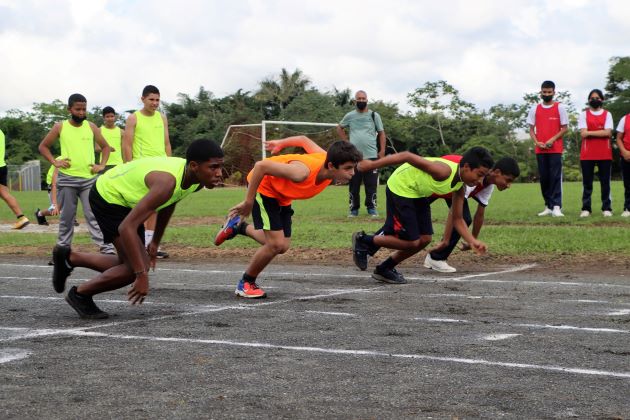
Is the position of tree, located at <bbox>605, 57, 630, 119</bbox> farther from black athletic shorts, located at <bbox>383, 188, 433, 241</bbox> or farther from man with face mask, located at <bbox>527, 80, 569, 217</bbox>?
black athletic shorts, located at <bbox>383, 188, 433, 241</bbox>

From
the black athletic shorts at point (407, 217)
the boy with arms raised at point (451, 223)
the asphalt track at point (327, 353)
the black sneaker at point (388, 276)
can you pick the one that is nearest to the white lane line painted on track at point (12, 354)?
the asphalt track at point (327, 353)

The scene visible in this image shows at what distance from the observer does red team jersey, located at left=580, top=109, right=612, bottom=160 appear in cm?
1561

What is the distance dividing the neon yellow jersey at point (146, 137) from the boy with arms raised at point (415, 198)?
3.41 meters

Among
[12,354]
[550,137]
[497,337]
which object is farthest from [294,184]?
[550,137]

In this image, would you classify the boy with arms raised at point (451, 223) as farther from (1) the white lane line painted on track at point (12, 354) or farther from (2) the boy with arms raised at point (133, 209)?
(1) the white lane line painted on track at point (12, 354)

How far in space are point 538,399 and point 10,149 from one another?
77.0 metres

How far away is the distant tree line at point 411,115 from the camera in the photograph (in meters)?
64.2

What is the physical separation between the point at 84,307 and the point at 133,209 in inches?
39.7

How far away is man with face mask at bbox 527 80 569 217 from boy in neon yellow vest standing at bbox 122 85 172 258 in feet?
21.2

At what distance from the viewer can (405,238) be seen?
9516mm

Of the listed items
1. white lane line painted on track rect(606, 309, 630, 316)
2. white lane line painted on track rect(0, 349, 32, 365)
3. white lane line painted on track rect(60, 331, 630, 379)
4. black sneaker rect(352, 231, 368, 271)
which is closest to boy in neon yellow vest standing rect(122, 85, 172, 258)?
black sneaker rect(352, 231, 368, 271)

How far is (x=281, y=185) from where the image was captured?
8219 millimetres

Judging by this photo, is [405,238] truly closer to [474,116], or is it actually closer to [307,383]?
[307,383]

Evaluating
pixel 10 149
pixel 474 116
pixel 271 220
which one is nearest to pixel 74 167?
pixel 271 220
